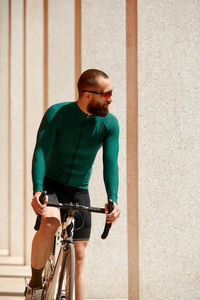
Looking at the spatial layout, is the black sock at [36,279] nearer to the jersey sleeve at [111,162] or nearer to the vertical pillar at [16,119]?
the jersey sleeve at [111,162]

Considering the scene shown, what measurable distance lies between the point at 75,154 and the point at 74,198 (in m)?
0.38

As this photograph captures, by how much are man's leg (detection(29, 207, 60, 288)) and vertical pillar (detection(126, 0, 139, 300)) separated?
5.67 feet

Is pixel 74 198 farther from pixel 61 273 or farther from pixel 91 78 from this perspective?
pixel 91 78

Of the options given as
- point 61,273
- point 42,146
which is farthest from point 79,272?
point 42,146

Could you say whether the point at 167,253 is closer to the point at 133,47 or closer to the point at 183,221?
the point at 183,221

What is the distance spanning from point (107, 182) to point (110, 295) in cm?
283

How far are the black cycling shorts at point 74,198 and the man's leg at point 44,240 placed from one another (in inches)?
7.0

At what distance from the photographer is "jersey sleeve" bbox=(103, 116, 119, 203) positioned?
172 inches

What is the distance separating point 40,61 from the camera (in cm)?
1091

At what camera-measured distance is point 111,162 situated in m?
4.47

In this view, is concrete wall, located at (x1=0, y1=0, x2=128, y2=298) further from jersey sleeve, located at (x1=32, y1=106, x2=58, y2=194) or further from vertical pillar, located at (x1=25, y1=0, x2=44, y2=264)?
jersey sleeve, located at (x1=32, y1=106, x2=58, y2=194)

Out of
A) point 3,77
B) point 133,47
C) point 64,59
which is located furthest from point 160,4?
point 3,77

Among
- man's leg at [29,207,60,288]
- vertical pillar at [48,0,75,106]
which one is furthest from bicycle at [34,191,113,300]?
vertical pillar at [48,0,75,106]

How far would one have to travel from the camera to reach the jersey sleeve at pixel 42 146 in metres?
4.25
